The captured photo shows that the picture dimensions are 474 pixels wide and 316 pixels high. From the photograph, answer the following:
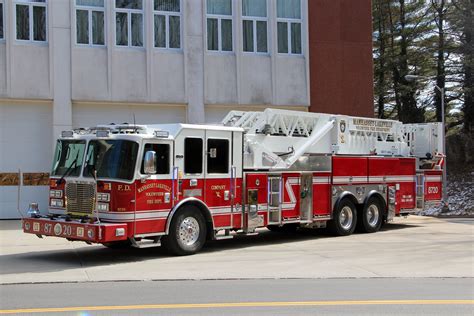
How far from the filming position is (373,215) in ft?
55.4

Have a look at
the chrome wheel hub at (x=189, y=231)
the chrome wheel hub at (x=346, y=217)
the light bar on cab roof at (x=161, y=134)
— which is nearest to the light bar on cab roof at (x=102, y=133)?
the light bar on cab roof at (x=161, y=134)

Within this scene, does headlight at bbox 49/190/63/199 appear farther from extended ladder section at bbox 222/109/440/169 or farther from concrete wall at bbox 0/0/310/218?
concrete wall at bbox 0/0/310/218

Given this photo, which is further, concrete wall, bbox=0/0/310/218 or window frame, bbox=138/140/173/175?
concrete wall, bbox=0/0/310/218

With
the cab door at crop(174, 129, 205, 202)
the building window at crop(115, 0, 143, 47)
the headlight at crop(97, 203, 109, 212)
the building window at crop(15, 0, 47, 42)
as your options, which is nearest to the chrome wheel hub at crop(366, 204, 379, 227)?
the cab door at crop(174, 129, 205, 202)

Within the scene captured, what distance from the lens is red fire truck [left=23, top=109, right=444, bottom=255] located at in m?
11.2

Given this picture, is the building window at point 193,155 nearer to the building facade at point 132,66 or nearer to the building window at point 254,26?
the building facade at point 132,66

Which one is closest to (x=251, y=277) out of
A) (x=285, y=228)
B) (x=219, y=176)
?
(x=219, y=176)

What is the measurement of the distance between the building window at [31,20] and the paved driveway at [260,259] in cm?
857

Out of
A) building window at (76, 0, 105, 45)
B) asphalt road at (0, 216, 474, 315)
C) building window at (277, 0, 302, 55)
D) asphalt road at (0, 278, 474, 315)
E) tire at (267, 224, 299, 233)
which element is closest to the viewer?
asphalt road at (0, 278, 474, 315)

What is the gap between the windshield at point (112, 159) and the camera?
36.6ft

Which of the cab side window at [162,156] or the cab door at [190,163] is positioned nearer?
the cab side window at [162,156]

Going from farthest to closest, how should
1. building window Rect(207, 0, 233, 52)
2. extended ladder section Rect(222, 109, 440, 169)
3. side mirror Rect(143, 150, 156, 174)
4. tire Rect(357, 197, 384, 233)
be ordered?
1. building window Rect(207, 0, 233, 52)
2. tire Rect(357, 197, 384, 233)
3. extended ladder section Rect(222, 109, 440, 169)
4. side mirror Rect(143, 150, 156, 174)

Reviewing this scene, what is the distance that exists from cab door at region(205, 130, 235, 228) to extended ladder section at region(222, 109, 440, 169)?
2.41ft

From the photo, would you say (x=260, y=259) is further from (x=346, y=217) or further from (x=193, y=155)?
(x=346, y=217)
